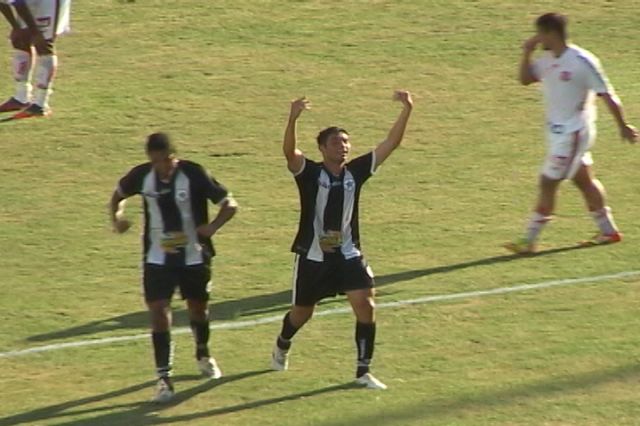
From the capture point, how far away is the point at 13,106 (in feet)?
61.3

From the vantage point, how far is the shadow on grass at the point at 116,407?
10.6 meters

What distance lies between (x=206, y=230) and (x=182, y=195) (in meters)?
0.27

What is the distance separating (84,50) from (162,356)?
1083cm

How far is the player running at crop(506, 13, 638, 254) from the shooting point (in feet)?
45.3

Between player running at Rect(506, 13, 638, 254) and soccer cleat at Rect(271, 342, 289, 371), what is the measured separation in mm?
3407

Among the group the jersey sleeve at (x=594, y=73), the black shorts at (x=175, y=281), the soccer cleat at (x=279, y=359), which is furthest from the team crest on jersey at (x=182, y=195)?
the jersey sleeve at (x=594, y=73)

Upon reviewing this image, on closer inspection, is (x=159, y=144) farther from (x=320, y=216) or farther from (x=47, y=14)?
(x=47, y=14)

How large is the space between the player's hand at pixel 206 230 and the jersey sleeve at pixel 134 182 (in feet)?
1.52

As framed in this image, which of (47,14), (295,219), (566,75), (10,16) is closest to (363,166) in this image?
(566,75)

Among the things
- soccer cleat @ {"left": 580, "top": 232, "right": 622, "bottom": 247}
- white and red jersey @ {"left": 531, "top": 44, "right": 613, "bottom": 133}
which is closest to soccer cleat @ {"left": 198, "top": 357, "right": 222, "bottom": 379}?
white and red jersey @ {"left": 531, "top": 44, "right": 613, "bottom": 133}

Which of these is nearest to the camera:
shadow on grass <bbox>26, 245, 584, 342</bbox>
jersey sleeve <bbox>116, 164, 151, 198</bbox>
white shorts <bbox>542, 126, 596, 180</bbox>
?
jersey sleeve <bbox>116, 164, 151, 198</bbox>

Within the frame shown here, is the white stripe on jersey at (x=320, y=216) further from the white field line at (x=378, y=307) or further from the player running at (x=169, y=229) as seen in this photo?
the white field line at (x=378, y=307)

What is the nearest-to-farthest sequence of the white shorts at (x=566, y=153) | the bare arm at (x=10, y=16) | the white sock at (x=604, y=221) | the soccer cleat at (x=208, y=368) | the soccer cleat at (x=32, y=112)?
1. the soccer cleat at (x=208, y=368)
2. the white shorts at (x=566, y=153)
3. the white sock at (x=604, y=221)
4. the bare arm at (x=10, y=16)
5. the soccer cleat at (x=32, y=112)

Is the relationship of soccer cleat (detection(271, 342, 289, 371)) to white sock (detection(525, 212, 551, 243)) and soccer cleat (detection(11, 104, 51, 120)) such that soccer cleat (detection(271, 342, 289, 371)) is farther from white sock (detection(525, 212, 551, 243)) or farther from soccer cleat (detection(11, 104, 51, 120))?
soccer cleat (detection(11, 104, 51, 120))
